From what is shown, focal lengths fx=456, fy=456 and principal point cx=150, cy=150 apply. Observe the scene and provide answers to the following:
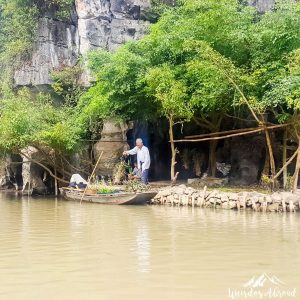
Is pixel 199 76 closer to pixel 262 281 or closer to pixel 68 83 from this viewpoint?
pixel 68 83

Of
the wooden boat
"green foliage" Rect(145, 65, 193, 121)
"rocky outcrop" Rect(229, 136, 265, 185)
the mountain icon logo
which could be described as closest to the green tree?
"green foliage" Rect(145, 65, 193, 121)

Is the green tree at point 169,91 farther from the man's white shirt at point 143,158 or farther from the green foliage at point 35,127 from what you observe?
the green foliage at point 35,127

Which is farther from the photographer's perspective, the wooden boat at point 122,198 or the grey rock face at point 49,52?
the grey rock face at point 49,52

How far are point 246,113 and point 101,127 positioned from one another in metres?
5.66

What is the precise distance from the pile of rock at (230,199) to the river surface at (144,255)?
846 millimetres

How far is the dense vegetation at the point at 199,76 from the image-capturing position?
1187 centimetres

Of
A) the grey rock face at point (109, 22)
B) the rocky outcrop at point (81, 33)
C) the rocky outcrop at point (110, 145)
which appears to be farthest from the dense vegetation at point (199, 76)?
the grey rock face at point (109, 22)

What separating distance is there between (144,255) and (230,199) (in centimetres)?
583

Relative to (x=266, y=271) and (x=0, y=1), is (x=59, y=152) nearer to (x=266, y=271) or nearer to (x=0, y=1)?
(x=0, y=1)

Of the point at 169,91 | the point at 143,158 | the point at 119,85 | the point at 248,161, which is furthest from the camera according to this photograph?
the point at 248,161

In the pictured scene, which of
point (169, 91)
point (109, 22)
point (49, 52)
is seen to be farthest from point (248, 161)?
point (49, 52)

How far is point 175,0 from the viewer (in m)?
19.5

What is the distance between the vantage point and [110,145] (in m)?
17.3

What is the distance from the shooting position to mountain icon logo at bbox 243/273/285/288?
4012 millimetres
